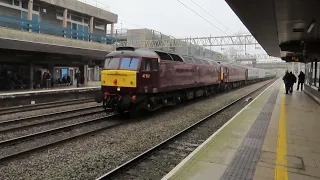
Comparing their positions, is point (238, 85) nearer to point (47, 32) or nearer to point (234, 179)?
point (47, 32)

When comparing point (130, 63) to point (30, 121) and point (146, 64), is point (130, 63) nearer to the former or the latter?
point (146, 64)

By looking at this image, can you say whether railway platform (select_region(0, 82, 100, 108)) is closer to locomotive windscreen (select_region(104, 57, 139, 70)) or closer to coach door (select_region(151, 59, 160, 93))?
locomotive windscreen (select_region(104, 57, 139, 70))

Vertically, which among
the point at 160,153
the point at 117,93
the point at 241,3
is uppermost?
the point at 241,3

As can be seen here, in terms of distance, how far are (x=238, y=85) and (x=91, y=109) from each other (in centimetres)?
2535

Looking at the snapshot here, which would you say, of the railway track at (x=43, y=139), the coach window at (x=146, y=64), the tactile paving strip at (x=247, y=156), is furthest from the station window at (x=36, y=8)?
the tactile paving strip at (x=247, y=156)

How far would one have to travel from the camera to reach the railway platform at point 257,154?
5277 millimetres

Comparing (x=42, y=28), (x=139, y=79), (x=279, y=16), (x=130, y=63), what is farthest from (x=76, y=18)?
(x=279, y=16)

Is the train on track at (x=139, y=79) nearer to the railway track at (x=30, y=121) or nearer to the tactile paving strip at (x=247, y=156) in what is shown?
the railway track at (x=30, y=121)

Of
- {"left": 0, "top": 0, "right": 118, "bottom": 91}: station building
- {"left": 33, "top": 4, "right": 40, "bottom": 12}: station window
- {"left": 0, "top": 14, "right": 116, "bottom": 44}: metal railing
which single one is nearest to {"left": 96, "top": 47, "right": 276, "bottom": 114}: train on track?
{"left": 0, "top": 0, "right": 118, "bottom": 91}: station building

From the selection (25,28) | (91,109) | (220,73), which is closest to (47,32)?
(25,28)

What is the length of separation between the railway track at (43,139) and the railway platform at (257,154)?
13.0 feet

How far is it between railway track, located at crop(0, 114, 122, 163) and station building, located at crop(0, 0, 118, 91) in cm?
995

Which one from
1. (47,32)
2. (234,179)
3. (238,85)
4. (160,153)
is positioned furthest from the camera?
(238,85)

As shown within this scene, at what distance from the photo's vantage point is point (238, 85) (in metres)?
36.7
